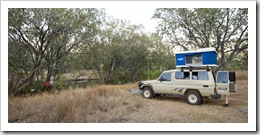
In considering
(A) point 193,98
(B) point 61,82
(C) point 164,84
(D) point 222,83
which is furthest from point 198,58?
(B) point 61,82

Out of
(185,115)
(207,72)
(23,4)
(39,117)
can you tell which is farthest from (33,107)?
(207,72)

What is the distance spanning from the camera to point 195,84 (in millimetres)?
5629

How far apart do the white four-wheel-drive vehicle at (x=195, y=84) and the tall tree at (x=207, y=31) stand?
2877 mm

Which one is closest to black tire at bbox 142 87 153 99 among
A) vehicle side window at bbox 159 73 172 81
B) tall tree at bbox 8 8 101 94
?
vehicle side window at bbox 159 73 172 81

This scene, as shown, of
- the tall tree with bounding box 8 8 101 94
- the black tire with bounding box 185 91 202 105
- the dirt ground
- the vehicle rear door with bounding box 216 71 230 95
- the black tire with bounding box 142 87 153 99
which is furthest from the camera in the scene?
the black tire with bounding box 142 87 153 99

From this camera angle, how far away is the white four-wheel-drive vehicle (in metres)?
5.17

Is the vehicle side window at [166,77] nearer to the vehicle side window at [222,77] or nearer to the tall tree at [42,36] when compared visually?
the vehicle side window at [222,77]

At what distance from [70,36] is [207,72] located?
619cm

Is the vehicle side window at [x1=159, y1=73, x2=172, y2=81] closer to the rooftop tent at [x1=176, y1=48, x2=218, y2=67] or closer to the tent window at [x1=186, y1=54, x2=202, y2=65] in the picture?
the rooftop tent at [x1=176, y1=48, x2=218, y2=67]

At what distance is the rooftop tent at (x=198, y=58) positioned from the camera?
5.21 meters

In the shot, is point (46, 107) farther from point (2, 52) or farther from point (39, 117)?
point (2, 52)

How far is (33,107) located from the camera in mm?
4445

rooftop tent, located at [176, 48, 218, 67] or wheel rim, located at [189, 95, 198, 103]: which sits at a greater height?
rooftop tent, located at [176, 48, 218, 67]

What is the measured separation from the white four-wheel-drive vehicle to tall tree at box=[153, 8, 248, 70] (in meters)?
2.88
